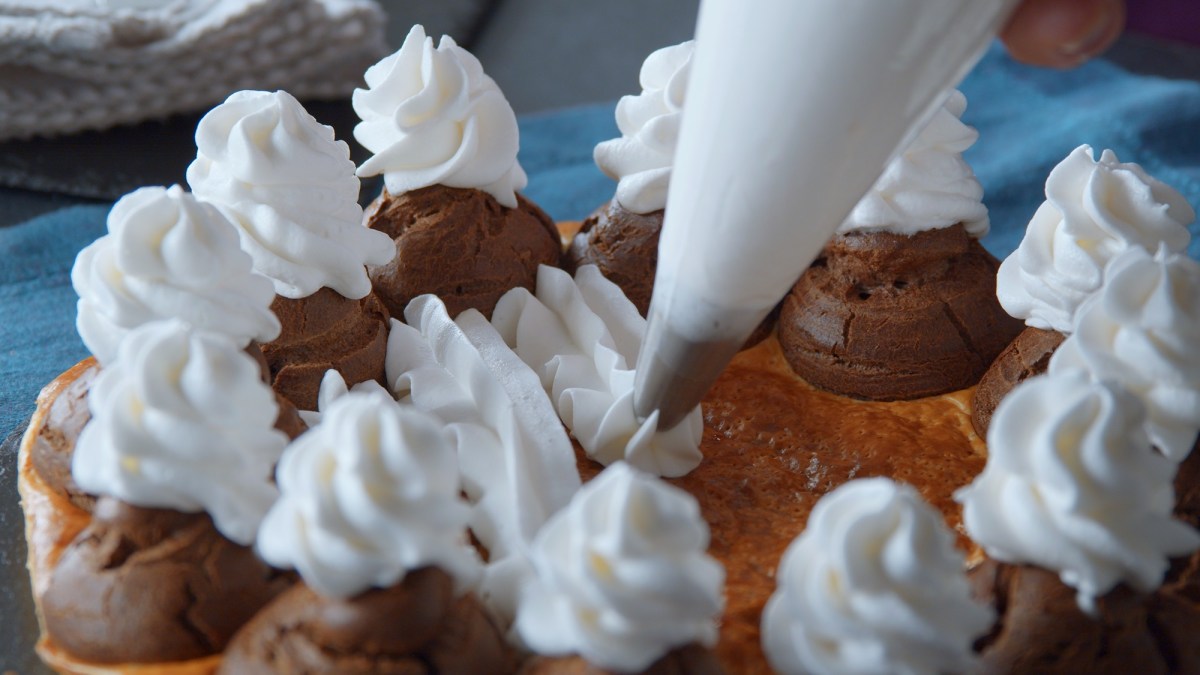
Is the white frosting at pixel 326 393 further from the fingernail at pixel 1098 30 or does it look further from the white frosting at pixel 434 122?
the fingernail at pixel 1098 30

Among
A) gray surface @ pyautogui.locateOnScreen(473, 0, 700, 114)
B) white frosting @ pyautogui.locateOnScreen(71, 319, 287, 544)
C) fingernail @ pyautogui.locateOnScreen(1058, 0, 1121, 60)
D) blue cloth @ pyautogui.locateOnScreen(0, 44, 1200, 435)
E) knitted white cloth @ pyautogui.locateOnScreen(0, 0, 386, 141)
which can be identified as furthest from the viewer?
gray surface @ pyautogui.locateOnScreen(473, 0, 700, 114)

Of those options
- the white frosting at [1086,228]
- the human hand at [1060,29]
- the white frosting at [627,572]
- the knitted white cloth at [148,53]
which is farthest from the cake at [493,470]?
the knitted white cloth at [148,53]

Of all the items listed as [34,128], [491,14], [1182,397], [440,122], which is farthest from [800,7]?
[491,14]

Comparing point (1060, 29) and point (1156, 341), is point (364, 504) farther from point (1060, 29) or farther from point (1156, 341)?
point (1060, 29)

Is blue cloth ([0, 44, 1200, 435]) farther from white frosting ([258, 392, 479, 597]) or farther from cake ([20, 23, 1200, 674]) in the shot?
white frosting ([258, 392, 479, 597])

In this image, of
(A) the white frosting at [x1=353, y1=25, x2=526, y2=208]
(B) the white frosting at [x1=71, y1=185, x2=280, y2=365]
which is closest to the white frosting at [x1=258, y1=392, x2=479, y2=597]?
(B) the white frosting at [x1=71, y1=185, x2=280, y2=365]
